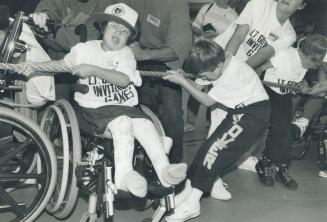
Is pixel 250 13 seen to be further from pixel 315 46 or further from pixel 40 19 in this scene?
pixel 40 19

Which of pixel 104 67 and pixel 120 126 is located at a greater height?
pixel 104 67

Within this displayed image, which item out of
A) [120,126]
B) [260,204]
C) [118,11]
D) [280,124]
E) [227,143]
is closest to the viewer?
[120,126]

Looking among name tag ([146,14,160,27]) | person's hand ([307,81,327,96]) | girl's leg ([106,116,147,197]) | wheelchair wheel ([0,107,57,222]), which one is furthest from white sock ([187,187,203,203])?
person's hand ([307,81,327,96])

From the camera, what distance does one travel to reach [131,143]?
2203mm

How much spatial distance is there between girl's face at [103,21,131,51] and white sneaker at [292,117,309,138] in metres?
1.71

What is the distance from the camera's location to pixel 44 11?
2725 mm

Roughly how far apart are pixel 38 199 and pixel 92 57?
72 centimetres

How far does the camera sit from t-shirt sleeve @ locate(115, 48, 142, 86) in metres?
2.34

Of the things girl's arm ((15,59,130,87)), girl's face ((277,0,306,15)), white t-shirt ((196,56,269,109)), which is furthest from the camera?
girl's face ((277,0,306,15))

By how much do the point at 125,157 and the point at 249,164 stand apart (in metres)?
1.45

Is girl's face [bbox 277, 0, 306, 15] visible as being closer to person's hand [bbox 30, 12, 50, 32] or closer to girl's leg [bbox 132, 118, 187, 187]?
girl's leg [bbox 132, 118, 187, 187]

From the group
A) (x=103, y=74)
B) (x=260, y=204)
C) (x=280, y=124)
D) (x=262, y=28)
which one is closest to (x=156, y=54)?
(x=103, y=74)

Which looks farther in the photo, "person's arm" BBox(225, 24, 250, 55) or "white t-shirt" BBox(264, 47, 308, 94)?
"white t-shirt" BBox(264, 47, 308, 94)

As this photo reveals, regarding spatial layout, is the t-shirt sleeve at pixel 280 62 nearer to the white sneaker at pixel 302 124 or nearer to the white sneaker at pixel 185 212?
the white sneaker at pixel 302 124
